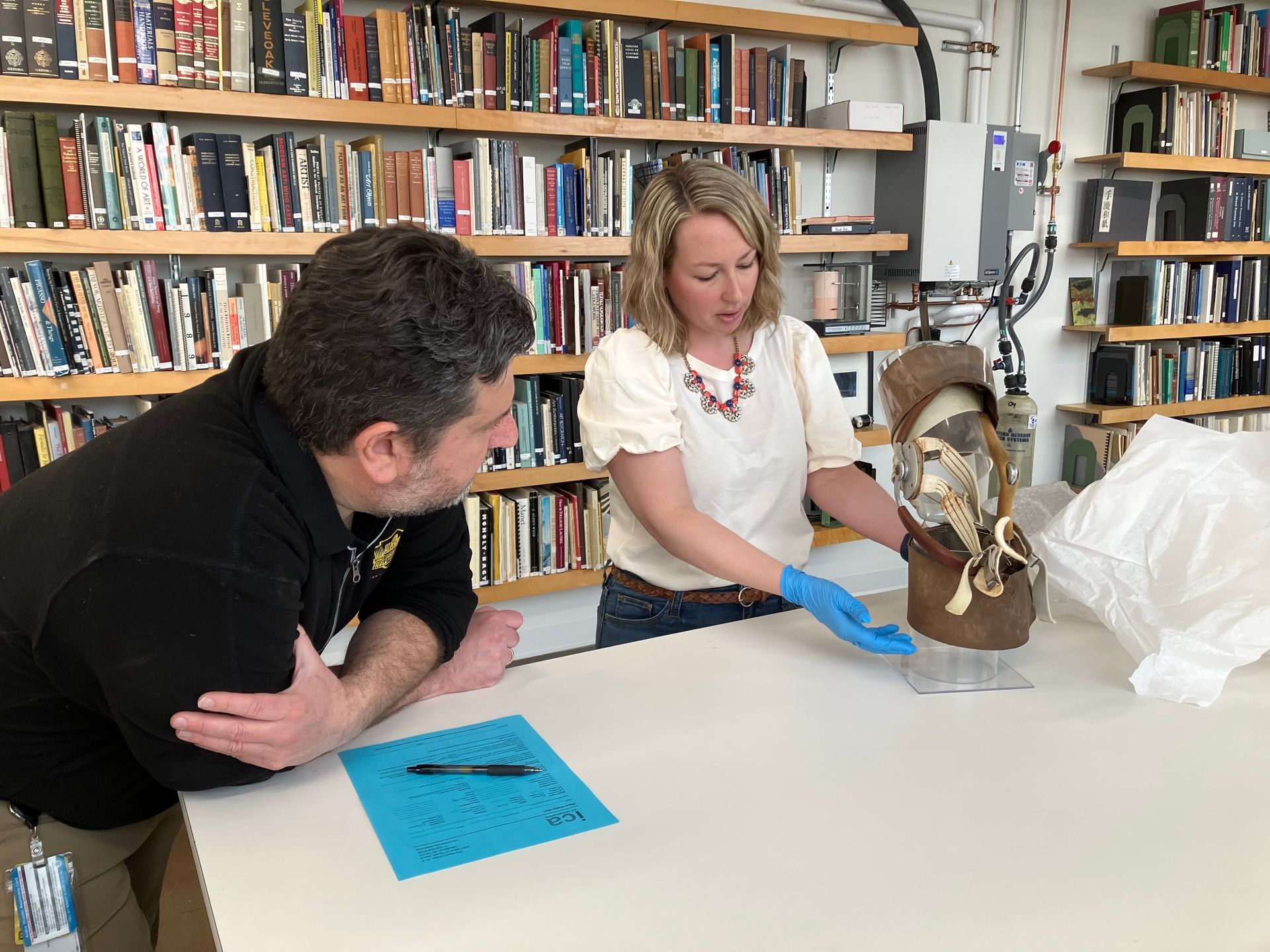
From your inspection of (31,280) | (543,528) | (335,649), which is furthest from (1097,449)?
(31,280)

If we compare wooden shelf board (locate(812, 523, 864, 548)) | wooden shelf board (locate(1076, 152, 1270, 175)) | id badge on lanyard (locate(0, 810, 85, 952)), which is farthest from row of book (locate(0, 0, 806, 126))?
id badge on lanyard (locate(0, 810, 85, 952))

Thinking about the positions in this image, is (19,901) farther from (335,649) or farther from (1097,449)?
(1097,449)

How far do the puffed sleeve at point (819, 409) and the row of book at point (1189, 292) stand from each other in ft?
10.9

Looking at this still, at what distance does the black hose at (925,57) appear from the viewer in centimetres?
374

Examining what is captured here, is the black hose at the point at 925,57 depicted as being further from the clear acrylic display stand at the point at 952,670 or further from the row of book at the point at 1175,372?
the clear acrylic display stand at the point at 952,670

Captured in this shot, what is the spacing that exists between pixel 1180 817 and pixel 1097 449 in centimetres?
380

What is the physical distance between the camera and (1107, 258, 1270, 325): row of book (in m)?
4.35

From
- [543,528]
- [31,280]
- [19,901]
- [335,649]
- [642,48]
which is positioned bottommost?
[335,649]

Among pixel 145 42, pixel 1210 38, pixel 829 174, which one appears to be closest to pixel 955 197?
pixel 829 174

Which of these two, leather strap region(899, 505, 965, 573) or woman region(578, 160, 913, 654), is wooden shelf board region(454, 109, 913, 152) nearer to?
woman region(578, 160, 913, 654)

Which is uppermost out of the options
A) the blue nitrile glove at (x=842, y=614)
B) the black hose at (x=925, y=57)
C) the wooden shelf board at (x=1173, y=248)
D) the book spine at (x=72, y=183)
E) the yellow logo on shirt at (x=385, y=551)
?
the black hose at (x=925, y=57)

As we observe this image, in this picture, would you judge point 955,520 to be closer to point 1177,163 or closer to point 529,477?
point 529,477

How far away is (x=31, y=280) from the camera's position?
2.48m

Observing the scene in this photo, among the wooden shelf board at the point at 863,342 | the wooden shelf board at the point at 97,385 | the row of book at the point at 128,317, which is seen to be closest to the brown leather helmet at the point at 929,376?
the wooden shelf board at the point at 97,385
